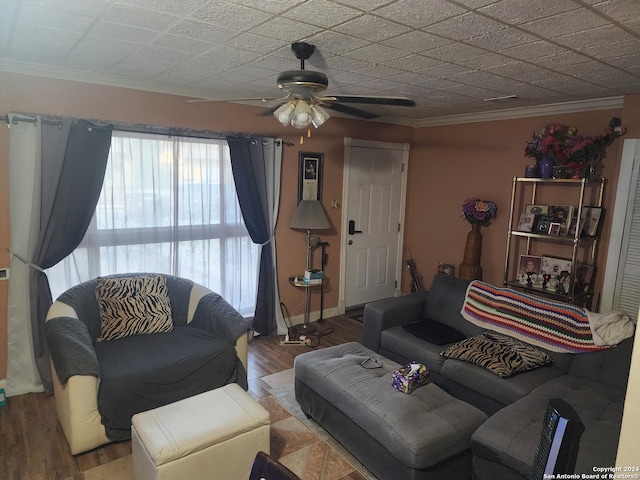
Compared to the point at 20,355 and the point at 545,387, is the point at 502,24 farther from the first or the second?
the point at 20,355

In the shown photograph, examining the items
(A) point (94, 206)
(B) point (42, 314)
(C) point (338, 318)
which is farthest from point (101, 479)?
(C) point (338, 318)

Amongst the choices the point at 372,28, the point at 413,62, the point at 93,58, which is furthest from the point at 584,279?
the point at 93,58

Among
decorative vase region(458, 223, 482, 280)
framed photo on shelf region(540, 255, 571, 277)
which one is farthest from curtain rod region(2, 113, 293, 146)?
framed photo on shelf region(540, 255, 571, 277)

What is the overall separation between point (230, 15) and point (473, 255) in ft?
11.3

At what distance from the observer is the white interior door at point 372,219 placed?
15.9ft

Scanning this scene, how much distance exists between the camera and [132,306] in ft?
10.1

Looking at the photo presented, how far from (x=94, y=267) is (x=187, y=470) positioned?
2027 millimetres

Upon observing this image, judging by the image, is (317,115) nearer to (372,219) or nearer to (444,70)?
(444,70)

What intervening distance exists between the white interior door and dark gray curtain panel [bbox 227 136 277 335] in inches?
42.6

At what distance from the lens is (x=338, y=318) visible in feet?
16.0

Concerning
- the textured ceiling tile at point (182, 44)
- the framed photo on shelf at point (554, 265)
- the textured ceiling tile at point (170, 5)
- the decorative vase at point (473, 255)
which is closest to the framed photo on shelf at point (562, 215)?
the framed photo on shelf at point (554, 265)

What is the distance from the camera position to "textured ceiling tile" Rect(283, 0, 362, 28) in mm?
1745

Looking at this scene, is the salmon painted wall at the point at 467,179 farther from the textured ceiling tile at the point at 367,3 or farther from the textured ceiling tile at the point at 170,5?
the textured ceiling tile at the point at 170,5

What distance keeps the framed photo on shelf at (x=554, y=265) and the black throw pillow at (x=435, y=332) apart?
48.1 inches
